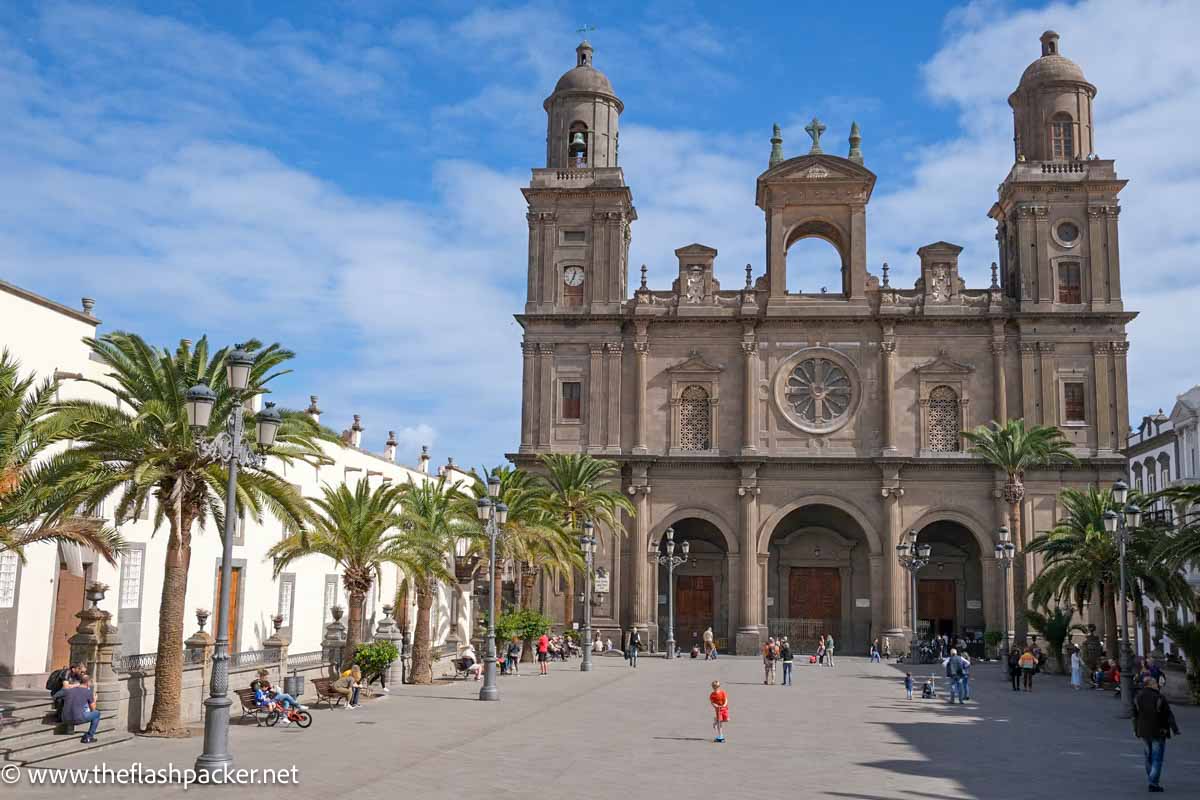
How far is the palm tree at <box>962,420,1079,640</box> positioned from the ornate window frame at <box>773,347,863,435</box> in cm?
609

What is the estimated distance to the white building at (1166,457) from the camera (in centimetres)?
5019

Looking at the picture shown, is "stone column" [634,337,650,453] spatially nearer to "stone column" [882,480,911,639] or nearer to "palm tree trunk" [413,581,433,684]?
"stone column" [882,480,911,639]

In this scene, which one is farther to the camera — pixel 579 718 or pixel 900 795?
pixel 579 718

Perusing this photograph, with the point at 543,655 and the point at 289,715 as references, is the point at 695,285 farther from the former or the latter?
the point at 289,715

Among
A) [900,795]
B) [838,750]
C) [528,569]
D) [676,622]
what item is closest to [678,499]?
[676,622]

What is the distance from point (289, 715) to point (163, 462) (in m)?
6.01

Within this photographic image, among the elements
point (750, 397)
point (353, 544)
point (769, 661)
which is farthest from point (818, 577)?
point (353, 544)

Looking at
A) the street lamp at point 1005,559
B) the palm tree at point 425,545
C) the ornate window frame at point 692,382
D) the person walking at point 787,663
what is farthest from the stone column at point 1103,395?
the palm tree at point 425,545

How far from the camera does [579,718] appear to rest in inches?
1010

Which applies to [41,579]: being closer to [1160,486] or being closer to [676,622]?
[676,622]

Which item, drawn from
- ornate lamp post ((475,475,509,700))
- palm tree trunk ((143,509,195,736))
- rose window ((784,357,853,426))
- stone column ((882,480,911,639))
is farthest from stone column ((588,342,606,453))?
palm tree trunk ((143,509,195,736))

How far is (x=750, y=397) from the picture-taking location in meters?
→ 54.3

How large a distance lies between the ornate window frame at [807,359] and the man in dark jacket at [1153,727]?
37718 millimetres

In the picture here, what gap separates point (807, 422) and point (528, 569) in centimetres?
1610
